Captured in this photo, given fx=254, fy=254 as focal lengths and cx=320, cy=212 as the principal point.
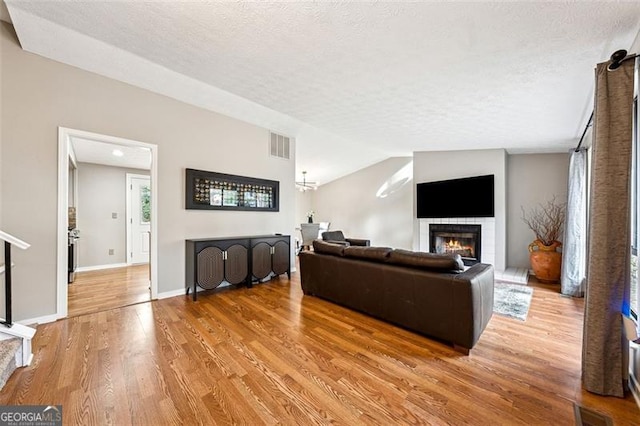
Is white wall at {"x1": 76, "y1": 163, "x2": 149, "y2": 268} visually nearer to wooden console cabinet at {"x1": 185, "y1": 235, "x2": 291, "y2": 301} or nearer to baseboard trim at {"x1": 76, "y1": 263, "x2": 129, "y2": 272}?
baseboard trim at {"x1": 76, "y1": 263, "x2": 129, "y2": 272}

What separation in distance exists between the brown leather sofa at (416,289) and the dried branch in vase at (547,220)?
3225mm

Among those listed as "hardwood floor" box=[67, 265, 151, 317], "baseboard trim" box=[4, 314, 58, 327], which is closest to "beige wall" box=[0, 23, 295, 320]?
"baseboard trim" box=[4, 314, 58, 327]

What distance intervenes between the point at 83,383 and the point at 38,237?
6.12ft

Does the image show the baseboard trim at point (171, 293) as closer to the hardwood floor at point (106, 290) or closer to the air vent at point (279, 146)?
the hardwood floor at point (106, 290)

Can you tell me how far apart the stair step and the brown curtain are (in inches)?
153

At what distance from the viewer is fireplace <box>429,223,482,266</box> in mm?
5207

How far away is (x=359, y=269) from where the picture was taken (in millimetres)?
2896

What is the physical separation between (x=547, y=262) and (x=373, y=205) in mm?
4529

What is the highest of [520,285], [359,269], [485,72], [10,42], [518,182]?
[10,42]

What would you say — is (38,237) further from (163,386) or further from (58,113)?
(163,386)

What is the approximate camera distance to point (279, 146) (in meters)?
4.96

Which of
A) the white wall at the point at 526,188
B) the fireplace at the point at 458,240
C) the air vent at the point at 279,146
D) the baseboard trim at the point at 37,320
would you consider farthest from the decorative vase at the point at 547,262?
the baseboard trim at the point at 37,320

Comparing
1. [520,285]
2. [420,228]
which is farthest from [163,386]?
[420,228]

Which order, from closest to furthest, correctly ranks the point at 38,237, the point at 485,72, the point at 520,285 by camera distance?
the point at 485,72 < the point at 38,237 < the point at 520,285
